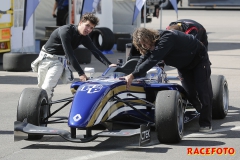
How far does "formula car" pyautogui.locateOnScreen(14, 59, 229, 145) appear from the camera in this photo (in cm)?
782

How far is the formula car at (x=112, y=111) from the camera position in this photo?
7.82 m

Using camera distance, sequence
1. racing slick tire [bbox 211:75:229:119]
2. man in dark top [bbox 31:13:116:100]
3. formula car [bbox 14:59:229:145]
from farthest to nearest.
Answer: racing slick tire [bbox 211:75:229:119], man in dark top [bbox 31:13:116:100], formula car [bbox 14:59:229:145]

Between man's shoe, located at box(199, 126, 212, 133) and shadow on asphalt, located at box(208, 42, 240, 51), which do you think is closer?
man's shoe, located at box(199, 126, 212, 133)

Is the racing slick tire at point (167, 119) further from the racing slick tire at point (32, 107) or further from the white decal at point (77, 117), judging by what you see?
the racing slick tire at point (32, 107)

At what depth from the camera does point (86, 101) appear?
7.93 meters

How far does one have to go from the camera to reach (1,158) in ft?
24.6

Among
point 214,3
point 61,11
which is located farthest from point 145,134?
point 214,3

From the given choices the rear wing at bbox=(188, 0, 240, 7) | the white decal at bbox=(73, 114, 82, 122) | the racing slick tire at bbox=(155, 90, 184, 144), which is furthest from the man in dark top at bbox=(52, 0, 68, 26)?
the rear wing at bbox=(188, 0, 240, 7)

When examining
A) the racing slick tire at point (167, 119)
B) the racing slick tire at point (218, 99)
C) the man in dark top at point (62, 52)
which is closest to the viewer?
the racing slick tire at point (167, 119)

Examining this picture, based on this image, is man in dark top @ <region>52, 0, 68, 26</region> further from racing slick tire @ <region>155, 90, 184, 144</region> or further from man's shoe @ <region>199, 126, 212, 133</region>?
racing slick tire @ <region>155, 90, 184, 144</region>

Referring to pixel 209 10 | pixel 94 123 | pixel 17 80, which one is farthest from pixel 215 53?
pixel 209 10

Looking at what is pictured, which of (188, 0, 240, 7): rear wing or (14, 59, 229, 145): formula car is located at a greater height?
(188, 0, 240, 7): rear wing

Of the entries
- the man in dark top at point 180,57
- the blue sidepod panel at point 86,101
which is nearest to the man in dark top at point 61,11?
the man in dark top at point 180,57

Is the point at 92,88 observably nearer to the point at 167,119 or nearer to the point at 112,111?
the point at 112,111
